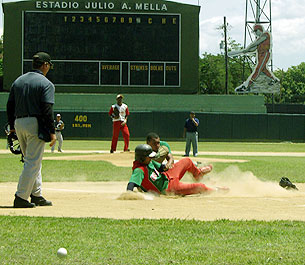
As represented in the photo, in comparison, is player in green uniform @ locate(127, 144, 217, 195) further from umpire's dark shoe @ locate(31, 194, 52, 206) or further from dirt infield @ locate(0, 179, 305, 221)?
umpire's dark shoe @ locate(31, 194, 52, 206)

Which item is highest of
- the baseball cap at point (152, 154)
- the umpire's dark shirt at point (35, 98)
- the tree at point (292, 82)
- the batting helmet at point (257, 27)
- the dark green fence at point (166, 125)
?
the batting helmet at point (257, 27)

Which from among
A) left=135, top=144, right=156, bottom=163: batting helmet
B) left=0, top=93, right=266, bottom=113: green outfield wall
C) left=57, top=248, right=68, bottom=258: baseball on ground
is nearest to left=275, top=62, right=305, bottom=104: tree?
left=0, top=93, right=266, bottom=113: green outfield wall

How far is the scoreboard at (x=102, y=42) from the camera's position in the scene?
109 ft

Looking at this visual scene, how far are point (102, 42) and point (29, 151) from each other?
26467 millimetres

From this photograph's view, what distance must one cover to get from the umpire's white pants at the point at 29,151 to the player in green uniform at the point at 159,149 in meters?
2.25

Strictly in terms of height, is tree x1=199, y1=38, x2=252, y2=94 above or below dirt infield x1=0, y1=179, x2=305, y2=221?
above

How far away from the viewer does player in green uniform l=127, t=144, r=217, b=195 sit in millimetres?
8680

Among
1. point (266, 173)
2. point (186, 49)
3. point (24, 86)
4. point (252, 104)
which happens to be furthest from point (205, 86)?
point (24, 86)

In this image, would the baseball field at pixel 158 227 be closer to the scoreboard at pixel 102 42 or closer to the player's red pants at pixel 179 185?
the player's red pants at pixel 179 185

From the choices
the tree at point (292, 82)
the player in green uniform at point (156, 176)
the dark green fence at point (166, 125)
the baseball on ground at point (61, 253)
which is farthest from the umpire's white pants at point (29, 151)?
the tree at point (292, 82)

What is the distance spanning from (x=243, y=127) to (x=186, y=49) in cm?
674

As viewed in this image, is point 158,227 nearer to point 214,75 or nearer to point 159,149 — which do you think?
point 159,149

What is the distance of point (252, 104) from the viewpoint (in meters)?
39.7

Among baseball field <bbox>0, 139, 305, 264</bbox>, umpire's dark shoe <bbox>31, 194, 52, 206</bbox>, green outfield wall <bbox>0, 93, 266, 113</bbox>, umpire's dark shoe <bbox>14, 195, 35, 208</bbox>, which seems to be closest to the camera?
baseball field <bbox>0, 139, 305, 264</bbox>
